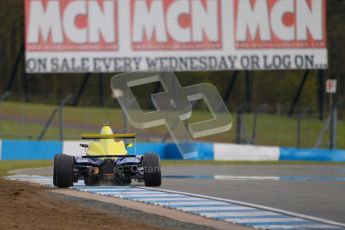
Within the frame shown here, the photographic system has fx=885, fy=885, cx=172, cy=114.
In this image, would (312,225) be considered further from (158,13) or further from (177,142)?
(158,13)

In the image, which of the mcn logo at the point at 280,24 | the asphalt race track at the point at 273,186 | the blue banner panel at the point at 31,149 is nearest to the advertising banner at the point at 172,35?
the mcn logo at the point at 280,24

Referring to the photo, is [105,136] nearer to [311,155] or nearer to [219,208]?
[219,208]

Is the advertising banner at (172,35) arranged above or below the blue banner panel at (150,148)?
above

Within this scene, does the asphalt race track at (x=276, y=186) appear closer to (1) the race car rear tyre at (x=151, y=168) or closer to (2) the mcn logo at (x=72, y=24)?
(1) the race car rear tyre at (x=151, y=168)

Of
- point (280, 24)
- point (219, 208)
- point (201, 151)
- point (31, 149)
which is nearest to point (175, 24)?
point (280, 24)

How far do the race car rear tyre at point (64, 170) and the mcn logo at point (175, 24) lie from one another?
2116 centimetres

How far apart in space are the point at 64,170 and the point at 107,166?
2.78 ft

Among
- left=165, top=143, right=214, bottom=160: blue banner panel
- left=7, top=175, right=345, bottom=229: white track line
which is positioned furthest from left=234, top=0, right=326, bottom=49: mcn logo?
left=7, top=175, right=345, bottom=229: white track line

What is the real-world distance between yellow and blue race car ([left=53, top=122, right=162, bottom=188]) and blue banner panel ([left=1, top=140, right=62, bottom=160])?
13587 mm

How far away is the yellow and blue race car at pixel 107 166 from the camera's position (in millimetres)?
16016

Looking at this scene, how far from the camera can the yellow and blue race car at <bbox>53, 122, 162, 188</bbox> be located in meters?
16.0

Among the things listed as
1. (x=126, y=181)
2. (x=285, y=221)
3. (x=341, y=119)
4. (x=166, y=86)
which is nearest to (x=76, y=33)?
(x=166, y=86)

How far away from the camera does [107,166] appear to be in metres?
16.4

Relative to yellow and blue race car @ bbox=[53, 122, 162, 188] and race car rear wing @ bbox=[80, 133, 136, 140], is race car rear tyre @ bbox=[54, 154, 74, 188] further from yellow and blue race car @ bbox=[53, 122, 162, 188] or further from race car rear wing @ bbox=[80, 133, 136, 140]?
race car rear wing @ bbox=[80, 133, 136, 140]
